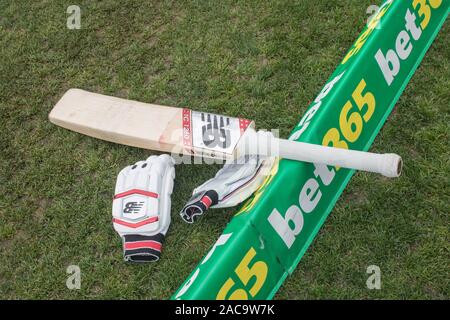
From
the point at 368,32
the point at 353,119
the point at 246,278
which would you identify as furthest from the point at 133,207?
the point at 368,32

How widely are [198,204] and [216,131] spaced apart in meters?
0.63

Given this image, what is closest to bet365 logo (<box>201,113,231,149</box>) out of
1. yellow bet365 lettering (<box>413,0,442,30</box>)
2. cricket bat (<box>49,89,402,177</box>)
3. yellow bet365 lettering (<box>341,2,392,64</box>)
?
cricket bat (<box>49,89,402,177</box>)

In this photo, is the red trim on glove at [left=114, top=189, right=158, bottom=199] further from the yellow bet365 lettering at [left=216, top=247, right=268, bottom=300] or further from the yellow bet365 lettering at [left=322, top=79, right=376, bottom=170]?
the yellow bet365 lettering at [left=322, top=79, right=376, bottom=170]

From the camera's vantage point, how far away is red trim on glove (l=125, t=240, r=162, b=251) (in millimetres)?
3760

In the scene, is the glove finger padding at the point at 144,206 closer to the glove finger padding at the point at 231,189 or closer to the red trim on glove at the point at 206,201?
the glove finger padding at the point at 231,189

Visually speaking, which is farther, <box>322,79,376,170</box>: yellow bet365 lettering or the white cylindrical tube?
<box>322,79,376,170</box>: yellow bet365 lettering

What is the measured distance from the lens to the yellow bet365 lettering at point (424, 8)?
4.36 m

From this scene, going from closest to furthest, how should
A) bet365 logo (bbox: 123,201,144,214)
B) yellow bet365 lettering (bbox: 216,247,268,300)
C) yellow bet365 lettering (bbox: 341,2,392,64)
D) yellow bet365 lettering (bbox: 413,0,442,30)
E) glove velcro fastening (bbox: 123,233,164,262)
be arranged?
yellow bet365 lettering (bbox: 216,247,268,300), glove velcro fastening (bbox: 123,233,164,262), bet365 logo (bbox: 123,201,144,214), yellow bet365 lettering (bbox: 341,2,392,64), yellow bet365 lettering (bbox: 413,0,442,30)

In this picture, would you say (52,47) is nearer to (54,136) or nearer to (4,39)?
(4,39)

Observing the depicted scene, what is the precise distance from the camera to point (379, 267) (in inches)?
140

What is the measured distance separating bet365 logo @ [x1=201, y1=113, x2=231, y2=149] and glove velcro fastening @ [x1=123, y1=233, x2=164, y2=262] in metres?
0.77

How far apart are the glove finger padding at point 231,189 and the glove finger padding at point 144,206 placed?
0.20m

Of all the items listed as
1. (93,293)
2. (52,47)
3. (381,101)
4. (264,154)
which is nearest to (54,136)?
(52,47)

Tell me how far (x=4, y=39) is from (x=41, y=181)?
69.7 inches
